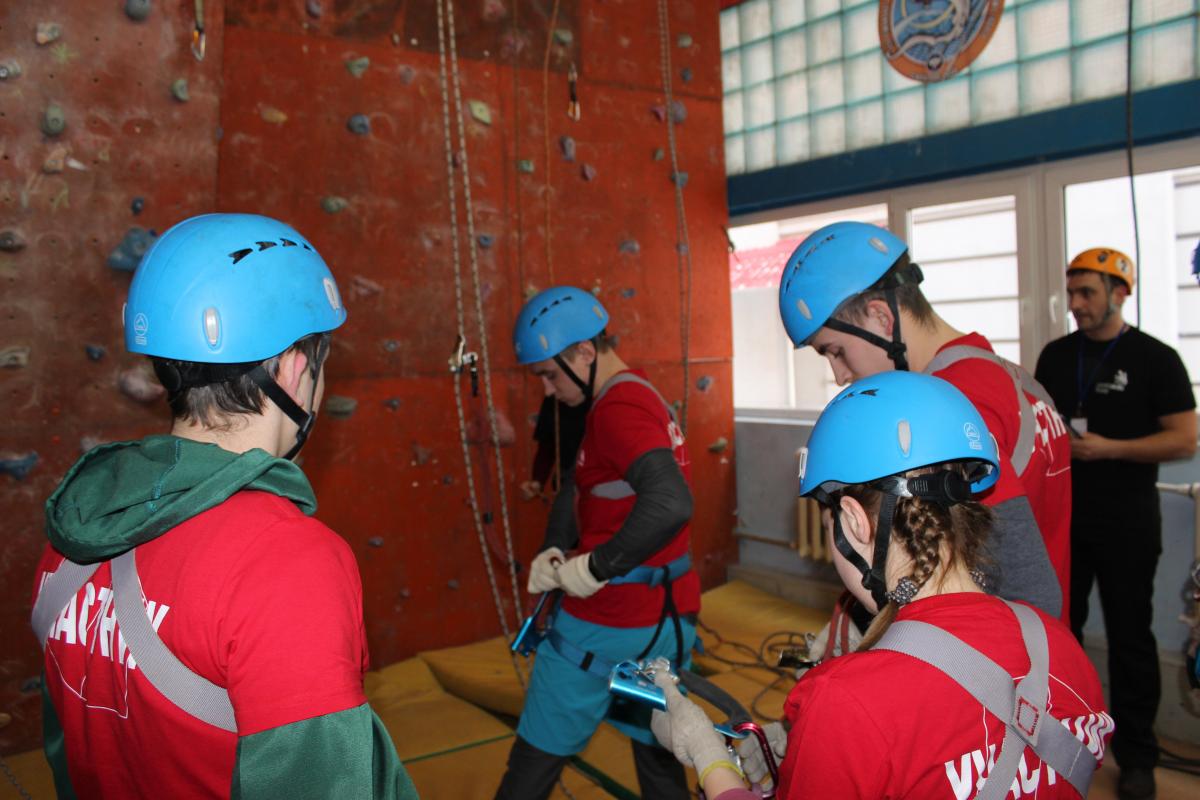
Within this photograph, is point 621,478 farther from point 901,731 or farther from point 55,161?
point 55,161

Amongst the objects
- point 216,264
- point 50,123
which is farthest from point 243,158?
point 216,264

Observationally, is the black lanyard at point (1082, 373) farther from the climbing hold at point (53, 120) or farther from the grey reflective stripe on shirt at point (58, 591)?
the climbing hold at point (53, 120)

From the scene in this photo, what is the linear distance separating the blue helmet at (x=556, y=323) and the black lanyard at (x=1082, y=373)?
6.17 feet

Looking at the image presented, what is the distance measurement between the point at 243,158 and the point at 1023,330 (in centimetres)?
350

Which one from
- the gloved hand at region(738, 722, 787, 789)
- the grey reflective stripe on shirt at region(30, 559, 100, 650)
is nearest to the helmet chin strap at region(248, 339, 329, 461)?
the grey reflective stripe on shirt at region(30, 559, 100, 650)

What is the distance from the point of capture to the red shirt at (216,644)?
2.68 ft

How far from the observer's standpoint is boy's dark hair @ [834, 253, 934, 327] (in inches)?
67.4

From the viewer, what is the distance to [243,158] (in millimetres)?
3500

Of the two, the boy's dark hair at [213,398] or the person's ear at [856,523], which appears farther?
the person's ear at [856,523]

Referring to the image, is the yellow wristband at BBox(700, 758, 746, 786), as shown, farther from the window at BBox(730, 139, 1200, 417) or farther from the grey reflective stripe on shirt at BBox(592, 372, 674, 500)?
the window at BBox(730, 139, 1200, 417)

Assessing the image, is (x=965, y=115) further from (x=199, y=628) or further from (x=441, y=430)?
(x=199, y=628)

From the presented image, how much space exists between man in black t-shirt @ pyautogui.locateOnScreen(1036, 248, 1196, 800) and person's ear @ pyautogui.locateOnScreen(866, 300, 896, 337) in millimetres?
1599

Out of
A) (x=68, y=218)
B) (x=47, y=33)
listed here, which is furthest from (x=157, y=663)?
(x=47, y=33)

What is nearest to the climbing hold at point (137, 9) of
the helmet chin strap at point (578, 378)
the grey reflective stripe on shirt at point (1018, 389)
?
the helmet chin strap at point (578, 378)
